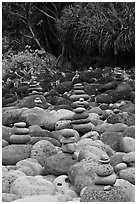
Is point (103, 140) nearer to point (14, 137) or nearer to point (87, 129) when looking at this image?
point (87, 129)

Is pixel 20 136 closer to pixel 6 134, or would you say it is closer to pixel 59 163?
pixel 6 134

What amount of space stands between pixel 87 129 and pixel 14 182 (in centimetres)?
180

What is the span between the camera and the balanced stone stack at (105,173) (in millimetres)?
2756

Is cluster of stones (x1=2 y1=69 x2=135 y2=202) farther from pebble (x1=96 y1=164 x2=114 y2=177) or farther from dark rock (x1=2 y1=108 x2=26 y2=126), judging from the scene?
dark rock (x1=2 y1=108 x2=26 y2=126)

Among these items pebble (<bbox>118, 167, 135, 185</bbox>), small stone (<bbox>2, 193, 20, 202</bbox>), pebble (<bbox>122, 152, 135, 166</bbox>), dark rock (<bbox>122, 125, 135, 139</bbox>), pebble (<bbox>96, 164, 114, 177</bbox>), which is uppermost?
dark rock (<bbox>122, 125, 135, 139</bbox>)

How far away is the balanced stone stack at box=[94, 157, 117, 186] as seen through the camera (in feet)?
9.04

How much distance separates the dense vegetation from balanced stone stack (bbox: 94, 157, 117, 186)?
7915 mm

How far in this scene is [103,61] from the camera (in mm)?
11500

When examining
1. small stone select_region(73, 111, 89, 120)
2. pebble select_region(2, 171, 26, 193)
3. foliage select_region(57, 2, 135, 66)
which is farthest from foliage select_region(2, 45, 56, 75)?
pebble select_region(2, 171, 26, 193)

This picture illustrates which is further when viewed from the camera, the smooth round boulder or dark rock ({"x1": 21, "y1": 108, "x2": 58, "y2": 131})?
dark rock ({"x1": 21, "y1": 108, "x2": 58, "y2": 131})

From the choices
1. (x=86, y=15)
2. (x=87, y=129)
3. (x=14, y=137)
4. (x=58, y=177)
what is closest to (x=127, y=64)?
(x=86, y=15)

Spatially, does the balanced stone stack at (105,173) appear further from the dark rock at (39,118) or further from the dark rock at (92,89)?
the dark rock at (92,89)

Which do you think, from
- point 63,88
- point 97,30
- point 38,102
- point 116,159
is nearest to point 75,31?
point 97,30

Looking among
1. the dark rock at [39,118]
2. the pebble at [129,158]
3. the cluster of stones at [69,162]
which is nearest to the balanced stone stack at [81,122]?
the cluster of stones at [69,162]
